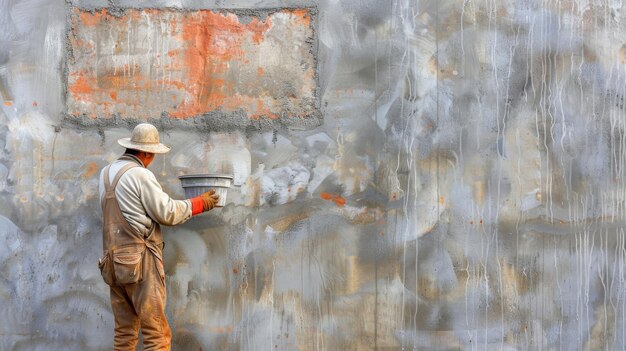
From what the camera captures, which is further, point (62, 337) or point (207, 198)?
point (62, 337)

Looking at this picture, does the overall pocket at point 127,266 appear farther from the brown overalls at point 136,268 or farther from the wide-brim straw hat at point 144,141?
the wide-brim straw hat at point 144,141

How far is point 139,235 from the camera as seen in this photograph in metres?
4.38

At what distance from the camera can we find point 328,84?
16.4 feet

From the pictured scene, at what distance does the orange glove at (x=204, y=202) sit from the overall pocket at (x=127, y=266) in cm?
46

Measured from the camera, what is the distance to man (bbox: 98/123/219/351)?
4.34 metres

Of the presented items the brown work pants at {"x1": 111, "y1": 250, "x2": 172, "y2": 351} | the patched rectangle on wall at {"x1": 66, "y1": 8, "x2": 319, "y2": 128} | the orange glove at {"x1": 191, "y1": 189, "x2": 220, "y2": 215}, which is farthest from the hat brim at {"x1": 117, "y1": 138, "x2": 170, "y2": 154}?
the brown work pants at {"x1": 111, "y1": 250, "x2": 172, "y2": 351}

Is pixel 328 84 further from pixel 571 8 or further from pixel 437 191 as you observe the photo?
pixel 571 8

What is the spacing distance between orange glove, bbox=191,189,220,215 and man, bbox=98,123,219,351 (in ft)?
0.08

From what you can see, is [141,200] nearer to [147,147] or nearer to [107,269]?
[147,147]

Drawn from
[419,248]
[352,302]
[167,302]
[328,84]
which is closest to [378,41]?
[328,84]

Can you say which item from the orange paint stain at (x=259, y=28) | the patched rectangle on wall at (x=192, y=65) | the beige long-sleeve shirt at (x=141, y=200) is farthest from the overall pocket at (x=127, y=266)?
the orange paint stain at (x=259, y=28)

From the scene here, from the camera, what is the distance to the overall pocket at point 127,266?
4.30 meters

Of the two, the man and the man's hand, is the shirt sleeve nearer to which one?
the man

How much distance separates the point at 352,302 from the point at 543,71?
210 cm
